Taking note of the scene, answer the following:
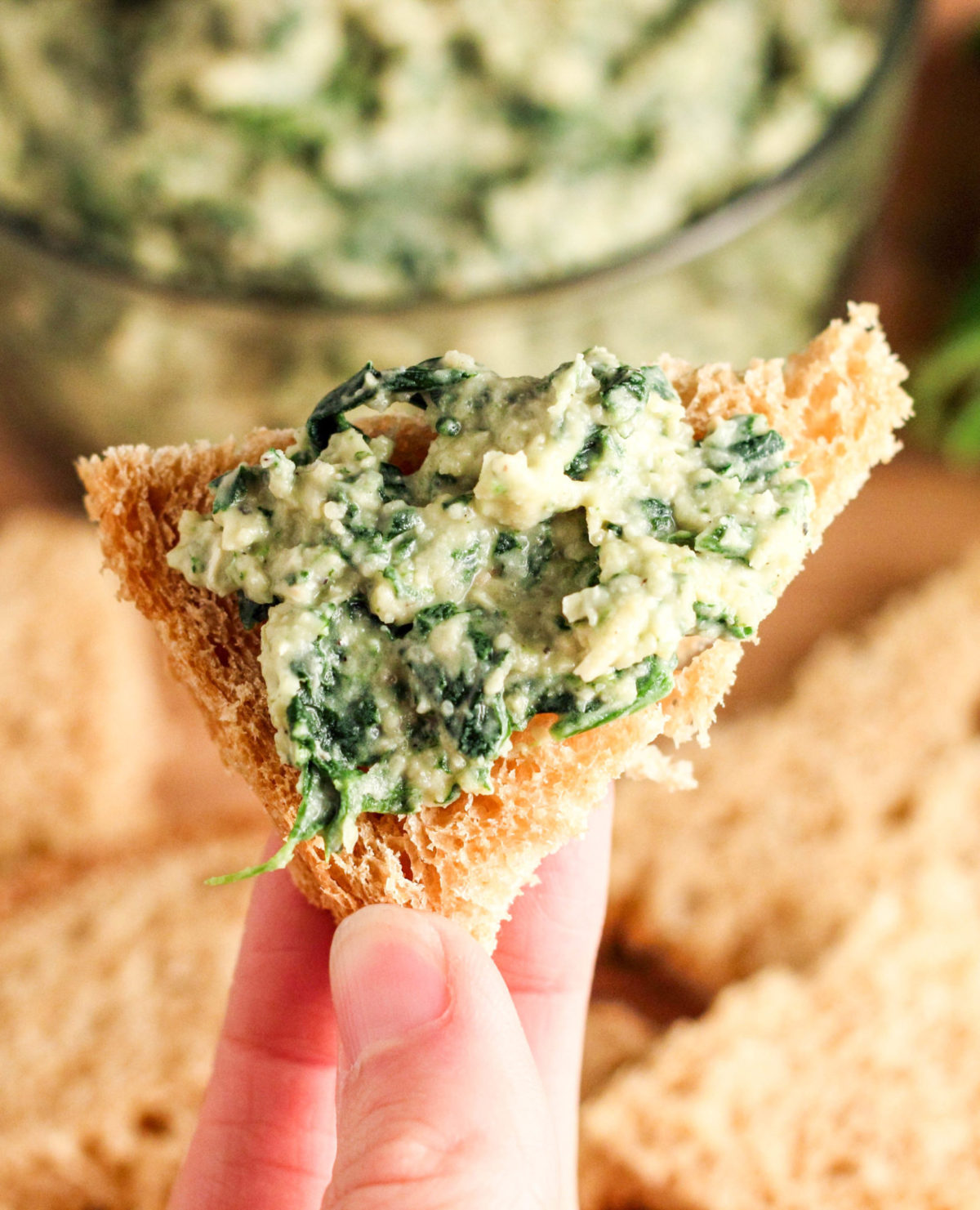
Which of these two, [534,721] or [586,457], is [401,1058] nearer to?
[534,721]

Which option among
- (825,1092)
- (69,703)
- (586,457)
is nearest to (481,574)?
(586,457)

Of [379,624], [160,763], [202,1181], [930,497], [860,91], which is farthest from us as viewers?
[930,497]

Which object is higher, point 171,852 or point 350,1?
point 350,1

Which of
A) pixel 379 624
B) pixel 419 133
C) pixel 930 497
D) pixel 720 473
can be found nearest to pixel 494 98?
pixel 419 133

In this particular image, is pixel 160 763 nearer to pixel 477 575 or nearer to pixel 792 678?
pixel 792 678

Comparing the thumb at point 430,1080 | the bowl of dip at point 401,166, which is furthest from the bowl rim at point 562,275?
the thumb at point 430,1080

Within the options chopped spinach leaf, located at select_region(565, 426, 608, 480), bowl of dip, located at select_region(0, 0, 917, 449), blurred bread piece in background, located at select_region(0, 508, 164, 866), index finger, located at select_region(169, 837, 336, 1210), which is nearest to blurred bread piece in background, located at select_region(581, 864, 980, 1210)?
index finger, located at select_region(169, 837, 336, 1210)
